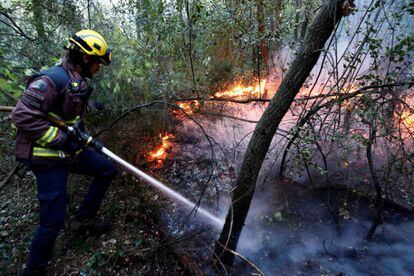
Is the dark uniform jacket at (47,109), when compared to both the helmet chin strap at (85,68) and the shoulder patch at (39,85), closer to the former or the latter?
the shoulder patch at (39,85)

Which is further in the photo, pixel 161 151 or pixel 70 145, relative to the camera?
pixel 161 151

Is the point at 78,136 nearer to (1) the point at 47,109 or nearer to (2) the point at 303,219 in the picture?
(1) the point at 47,109

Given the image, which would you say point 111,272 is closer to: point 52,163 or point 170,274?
point 170,274

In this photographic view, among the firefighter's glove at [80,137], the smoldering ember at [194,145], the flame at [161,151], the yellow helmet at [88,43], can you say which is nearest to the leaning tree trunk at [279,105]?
the smoldering ember at [194,145]

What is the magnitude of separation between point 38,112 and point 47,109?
10 centimetres

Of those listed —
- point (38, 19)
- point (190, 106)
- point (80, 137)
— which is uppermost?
point (38, 19)

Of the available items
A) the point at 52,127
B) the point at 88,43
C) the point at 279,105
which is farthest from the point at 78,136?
the point at 279,105

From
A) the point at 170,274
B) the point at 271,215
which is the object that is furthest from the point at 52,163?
the point at 271,215

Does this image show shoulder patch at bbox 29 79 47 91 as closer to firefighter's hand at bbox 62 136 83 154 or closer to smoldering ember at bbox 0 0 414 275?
smoldering ember at bbox 0 0 414 275

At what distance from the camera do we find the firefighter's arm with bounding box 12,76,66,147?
256cm

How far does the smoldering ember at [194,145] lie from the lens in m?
2.81

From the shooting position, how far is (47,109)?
268 centimetres

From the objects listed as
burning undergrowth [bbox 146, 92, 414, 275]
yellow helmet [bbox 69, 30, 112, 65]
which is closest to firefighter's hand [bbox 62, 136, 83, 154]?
yellow helmet [bbox 69, 30, 112, 65]

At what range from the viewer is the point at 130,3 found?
19.4ft
